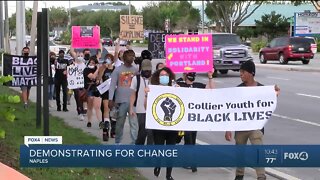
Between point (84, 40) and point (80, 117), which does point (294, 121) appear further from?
point (84, 40)

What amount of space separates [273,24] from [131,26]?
57.2m

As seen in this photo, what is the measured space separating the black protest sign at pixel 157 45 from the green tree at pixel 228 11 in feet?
186

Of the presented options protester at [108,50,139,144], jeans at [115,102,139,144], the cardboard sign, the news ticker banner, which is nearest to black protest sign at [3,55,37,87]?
the cardboard sign

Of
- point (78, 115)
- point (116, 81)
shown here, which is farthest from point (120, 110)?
point (78, 115)

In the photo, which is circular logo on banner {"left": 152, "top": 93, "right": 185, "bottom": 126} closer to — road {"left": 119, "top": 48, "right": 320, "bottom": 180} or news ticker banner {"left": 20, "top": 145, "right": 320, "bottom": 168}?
news ticker banner {"left": 20, "top": 145, "right": 320, "bottom": 168}

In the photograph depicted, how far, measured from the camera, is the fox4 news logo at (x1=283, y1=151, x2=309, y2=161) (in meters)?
7.15

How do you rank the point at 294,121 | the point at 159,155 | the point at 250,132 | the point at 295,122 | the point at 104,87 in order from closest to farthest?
the point at 159,155, the point at 250,132, the point at 104,87, the point at 295,122, the point at 294,121

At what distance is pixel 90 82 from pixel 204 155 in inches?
263

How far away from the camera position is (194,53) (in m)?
10.2

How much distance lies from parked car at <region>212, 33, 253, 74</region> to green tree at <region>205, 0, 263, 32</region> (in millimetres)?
41403

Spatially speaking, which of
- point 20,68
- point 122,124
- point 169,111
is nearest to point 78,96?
point 20,68

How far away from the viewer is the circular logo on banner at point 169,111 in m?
8.12

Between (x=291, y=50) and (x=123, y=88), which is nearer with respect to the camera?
(x=123, y=88)

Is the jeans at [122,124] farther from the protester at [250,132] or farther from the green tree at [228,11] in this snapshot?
the green tree at [228,11]
